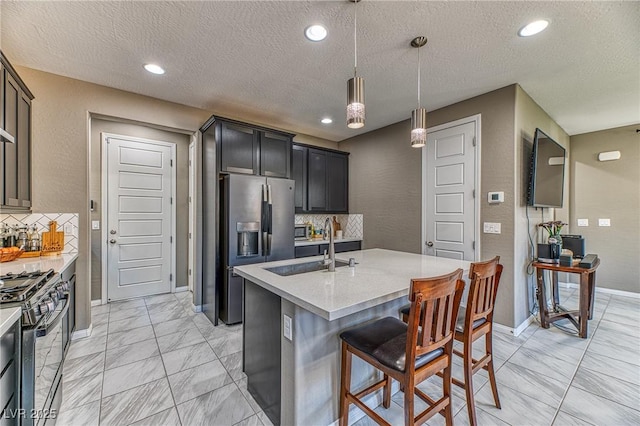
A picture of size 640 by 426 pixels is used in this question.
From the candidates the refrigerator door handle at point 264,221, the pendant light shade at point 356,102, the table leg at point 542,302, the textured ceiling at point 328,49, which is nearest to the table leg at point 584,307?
the table leg at point 542,302

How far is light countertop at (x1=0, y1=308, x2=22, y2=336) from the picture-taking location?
104 cm

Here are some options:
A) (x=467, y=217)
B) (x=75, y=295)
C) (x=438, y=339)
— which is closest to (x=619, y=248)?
(x=467, y=217)

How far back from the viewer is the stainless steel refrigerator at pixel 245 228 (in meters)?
3.11

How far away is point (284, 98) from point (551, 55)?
103 inches

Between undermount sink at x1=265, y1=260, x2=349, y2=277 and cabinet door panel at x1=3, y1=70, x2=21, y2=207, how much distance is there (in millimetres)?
2089

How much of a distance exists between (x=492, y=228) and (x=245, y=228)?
9.17ft

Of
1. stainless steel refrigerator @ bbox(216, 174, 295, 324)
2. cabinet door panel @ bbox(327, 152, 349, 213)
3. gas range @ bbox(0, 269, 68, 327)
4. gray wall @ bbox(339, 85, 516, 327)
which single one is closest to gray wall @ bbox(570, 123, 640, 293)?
gray wall @ bbox(339, 85, 516, 327)

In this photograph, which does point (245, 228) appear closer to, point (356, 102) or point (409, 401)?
point (356, 102)

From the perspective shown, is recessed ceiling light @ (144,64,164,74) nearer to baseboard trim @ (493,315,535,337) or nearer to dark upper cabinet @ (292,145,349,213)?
dark upper cabinet @ (292,145,349,213)

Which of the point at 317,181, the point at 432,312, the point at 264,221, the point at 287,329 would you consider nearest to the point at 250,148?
the point at 264,221

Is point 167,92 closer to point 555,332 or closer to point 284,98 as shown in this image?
point 284,98

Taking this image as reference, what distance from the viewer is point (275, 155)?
12.1ft

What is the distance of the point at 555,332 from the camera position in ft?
9.84

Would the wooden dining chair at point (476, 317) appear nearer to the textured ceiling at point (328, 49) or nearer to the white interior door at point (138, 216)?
the textured ceiling at point (328, 49)
